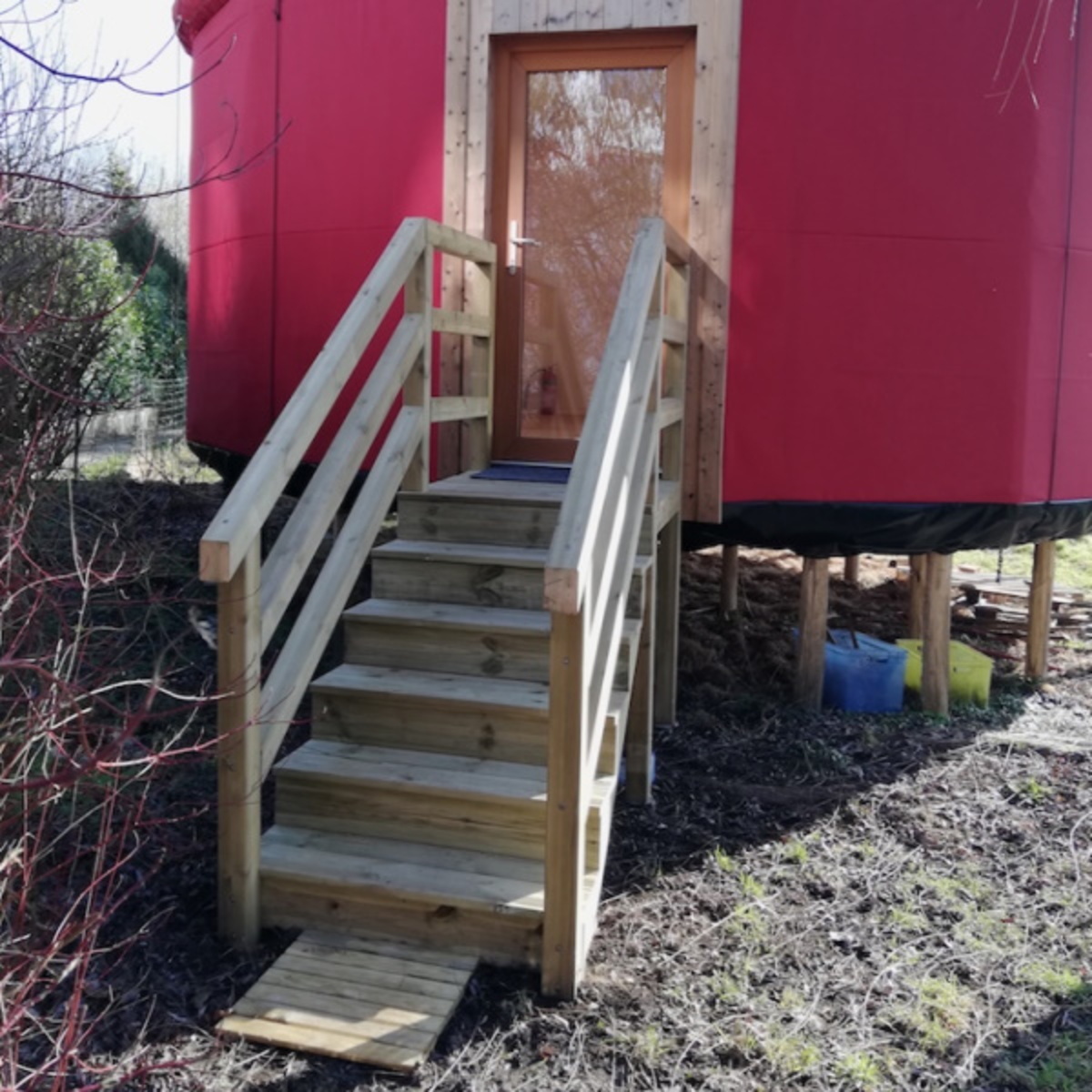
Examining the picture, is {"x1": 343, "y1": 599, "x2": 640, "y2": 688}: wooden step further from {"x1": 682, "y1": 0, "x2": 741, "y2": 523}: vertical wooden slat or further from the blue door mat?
{"x1": 682, "y1": 0, "x2": 741, "y2": 523}: vertical wooden slat

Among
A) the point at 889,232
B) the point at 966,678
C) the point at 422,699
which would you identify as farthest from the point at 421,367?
the point at 966,678

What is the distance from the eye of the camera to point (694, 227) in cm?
501

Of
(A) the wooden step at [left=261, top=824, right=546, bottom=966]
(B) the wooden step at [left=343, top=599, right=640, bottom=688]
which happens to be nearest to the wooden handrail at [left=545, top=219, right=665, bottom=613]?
(B) the wooden step at [left=343, top=599, right=640, bottom=688]

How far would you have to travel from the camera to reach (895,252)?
504 centimetres

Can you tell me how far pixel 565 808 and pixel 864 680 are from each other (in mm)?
2915

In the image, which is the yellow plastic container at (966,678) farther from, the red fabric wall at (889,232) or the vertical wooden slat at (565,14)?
the vertical wooden slat at (565,14)

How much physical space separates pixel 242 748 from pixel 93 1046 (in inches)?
31.1

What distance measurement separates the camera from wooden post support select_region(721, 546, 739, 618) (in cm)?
720

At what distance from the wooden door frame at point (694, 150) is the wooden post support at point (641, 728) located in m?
0.95

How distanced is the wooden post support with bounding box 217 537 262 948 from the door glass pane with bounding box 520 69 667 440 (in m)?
2.44

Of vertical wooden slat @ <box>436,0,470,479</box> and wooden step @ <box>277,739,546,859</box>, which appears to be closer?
wooden step @ <box>277,739,546,859</box>

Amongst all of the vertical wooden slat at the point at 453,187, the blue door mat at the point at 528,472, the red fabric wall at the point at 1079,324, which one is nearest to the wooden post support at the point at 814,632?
the red fabric wall at the point at 1079,324

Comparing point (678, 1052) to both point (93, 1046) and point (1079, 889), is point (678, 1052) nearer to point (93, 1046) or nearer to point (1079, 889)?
point (93, 1046)

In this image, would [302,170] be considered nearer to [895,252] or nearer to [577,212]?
[577,212]
